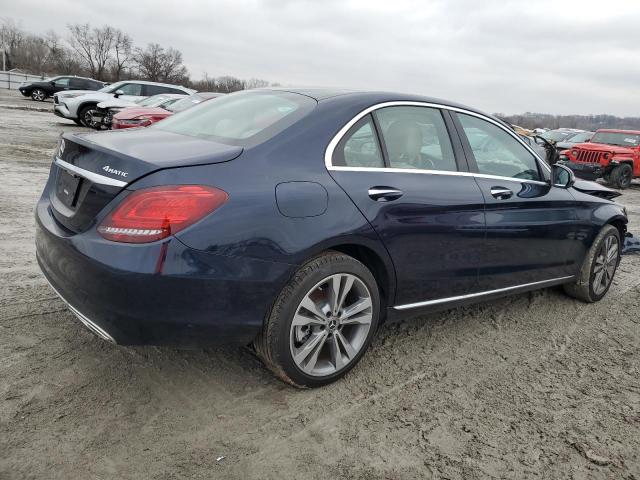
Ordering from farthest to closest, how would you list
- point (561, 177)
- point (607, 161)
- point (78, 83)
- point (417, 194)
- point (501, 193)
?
point (78, 83) < point (607, 161) < point (561, 177) < point (501, 193) < point (417, 194)

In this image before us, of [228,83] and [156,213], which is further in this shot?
[228,83]

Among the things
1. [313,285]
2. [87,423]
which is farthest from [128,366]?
[313,285]

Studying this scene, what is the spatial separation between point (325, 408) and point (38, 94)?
33.5 metres

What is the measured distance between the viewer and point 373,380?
3.07 metres

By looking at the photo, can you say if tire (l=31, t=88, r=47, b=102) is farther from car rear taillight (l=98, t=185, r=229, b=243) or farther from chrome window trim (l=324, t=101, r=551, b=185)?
car rear taillight (l=98, t=185, r=229, b=243)

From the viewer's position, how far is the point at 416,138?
3.30 meters

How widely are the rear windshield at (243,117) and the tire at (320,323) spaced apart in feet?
2.41

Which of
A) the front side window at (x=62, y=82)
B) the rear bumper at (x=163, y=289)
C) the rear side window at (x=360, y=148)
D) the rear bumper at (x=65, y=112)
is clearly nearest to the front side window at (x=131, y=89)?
the rear bumper at (x=65, y=112)

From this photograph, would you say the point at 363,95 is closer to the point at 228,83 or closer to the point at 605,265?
the point at 605,265

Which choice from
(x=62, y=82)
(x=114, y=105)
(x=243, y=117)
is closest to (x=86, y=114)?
(x=114, y=105)

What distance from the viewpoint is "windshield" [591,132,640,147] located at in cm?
1593

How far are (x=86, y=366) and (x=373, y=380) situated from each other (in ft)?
5.30

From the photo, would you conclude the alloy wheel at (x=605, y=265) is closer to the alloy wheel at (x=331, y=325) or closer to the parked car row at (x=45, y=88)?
the alloy wheel at (x=331, y=325)

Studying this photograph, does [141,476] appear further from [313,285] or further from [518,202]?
[518,202]
